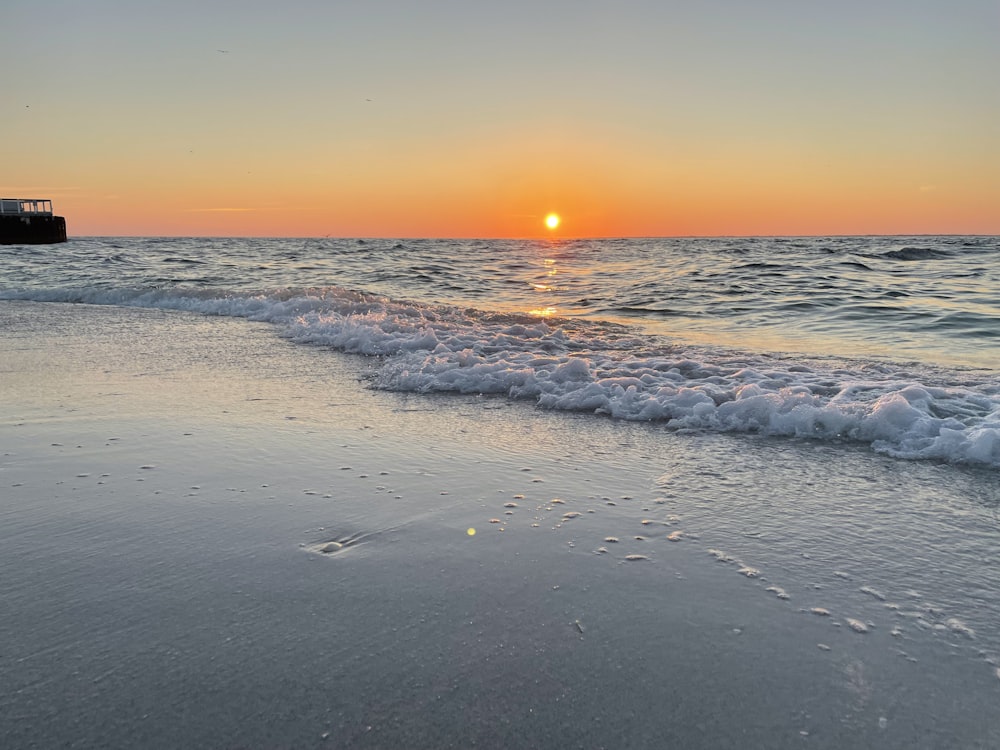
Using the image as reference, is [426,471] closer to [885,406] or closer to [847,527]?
[847,527]

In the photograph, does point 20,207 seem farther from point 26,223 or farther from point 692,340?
point 692,340

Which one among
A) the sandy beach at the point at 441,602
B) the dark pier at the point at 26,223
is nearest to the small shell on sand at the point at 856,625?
the sandy beach at the point at 441,602

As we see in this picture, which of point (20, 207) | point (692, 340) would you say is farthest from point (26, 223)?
point (692, 340)

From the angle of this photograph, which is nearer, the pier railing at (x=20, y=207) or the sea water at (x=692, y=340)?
the sea water at (x=692, y=340)

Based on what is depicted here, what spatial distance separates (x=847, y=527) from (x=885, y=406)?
188 cm

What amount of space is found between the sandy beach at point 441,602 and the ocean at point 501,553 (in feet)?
0.04

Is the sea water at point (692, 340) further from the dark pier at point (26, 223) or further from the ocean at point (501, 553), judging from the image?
the dark pier at point (26, 223)

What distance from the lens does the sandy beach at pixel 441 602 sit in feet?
5.75

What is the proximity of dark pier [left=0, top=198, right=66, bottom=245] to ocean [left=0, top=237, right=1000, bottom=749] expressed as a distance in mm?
42629

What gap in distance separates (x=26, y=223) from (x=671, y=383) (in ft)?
155

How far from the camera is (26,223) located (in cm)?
4138

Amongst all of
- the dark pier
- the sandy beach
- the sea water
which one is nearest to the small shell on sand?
the sandy beach

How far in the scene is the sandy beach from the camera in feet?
5.75

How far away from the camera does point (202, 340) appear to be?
850 cm
